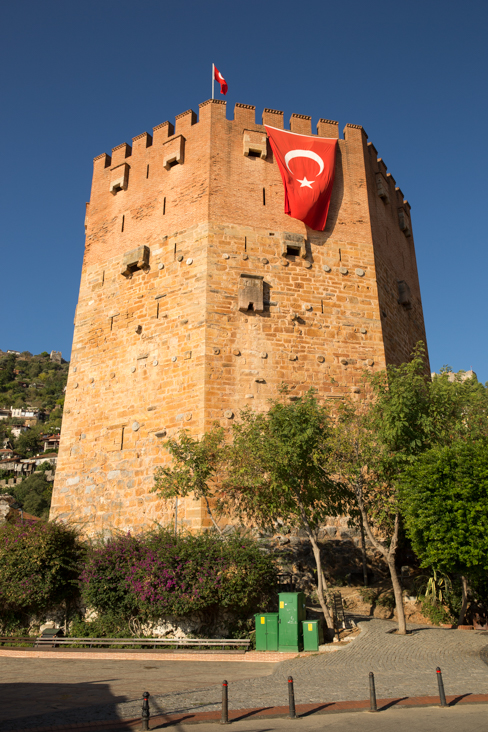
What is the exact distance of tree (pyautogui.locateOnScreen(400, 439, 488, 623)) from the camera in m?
10.1

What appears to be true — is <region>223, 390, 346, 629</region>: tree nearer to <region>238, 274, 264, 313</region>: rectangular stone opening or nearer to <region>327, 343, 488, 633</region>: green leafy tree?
<region>327, 343, 488, 633</region>: green leafy tree

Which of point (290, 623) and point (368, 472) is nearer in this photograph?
point (290, 623)

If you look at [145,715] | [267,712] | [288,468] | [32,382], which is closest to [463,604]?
[288,468]

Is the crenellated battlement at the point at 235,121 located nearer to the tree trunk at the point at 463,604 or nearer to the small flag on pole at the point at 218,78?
the small flag on pole at the point at 218,78

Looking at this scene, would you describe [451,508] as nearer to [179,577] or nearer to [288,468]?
[288,468]

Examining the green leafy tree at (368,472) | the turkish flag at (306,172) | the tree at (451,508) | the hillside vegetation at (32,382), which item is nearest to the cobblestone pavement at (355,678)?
the tree at (451,508)

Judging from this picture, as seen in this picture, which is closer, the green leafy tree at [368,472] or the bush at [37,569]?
the green leafy tree at [368,472]

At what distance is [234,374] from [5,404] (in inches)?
5169

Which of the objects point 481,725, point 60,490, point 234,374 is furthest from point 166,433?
point 481,725

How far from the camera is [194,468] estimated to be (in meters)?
12.7

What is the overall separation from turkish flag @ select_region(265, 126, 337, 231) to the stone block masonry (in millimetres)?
336

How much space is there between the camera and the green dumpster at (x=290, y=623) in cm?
1015

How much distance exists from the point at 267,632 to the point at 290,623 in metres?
0.49

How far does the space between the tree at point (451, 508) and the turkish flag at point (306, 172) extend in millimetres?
8672
